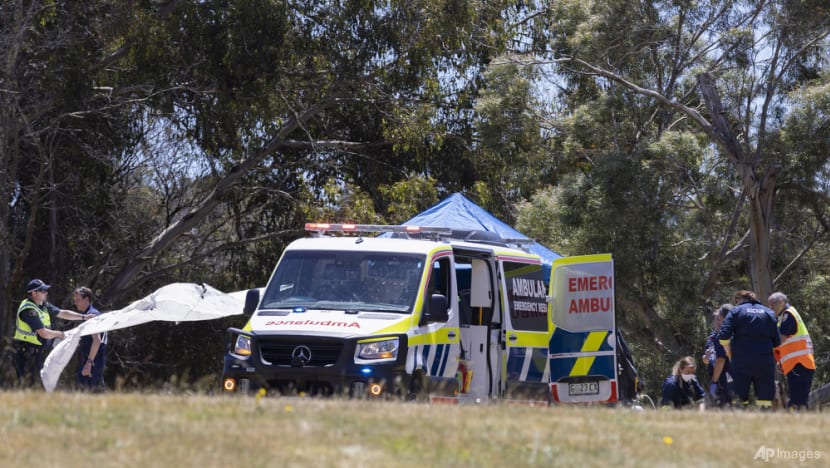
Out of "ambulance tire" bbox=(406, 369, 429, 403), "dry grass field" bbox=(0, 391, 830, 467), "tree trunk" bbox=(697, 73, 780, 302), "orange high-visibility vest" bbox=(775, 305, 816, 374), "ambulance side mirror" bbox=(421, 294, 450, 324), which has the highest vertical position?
"tree trunk" bbox=(697, 73, 780, 302)

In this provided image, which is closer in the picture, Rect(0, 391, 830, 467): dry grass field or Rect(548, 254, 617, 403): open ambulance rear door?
Rect(0, 391, 830, 467): dry grass field

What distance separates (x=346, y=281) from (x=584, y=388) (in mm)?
3606

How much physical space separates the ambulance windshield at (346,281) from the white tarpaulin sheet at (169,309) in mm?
3392

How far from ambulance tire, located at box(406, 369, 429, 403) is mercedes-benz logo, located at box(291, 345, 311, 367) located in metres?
1.03

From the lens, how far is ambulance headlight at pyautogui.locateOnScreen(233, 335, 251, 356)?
11602 mm

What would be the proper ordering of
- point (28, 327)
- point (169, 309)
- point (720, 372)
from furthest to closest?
point (169, 309), point (28, 327), point (720, 372)

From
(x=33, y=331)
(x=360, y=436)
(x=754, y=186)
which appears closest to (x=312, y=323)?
(x=360, y=436)

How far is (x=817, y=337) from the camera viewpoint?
29.6m

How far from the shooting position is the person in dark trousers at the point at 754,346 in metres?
12.9

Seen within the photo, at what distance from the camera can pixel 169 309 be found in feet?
52.4

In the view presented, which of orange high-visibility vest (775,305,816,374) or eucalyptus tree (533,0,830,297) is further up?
eucalyptus tree (533,0,830,297)

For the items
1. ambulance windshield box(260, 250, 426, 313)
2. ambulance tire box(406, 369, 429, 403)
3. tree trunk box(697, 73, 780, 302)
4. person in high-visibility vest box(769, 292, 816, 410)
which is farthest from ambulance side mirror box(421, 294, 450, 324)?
tree trunk box(697, 73, 780, 302)

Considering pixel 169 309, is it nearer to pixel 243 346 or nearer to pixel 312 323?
pixel 243 346

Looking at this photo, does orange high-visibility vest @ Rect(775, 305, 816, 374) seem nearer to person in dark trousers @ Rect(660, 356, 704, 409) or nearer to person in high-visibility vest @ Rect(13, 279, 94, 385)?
person in dark trousers @ Rect(660, 356, 704, 409)
